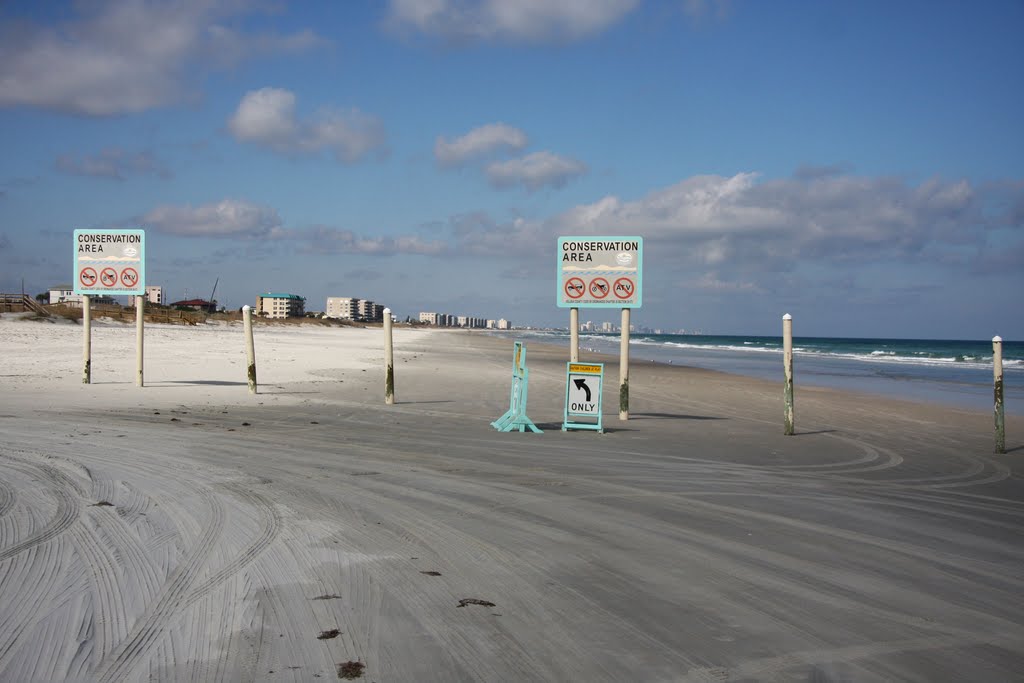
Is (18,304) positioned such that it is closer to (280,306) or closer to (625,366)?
(625,366)

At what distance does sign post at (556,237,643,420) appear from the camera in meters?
13.4

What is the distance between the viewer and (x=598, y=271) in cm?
1345

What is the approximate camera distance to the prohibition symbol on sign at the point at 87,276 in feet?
55.2

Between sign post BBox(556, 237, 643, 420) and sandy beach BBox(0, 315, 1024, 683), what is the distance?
2.88 m

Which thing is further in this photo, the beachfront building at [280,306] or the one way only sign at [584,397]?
the beachfront building at [280,306]

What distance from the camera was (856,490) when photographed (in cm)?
788

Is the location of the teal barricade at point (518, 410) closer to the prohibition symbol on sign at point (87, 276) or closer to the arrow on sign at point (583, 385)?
the arrow on sign at point (583, 385)

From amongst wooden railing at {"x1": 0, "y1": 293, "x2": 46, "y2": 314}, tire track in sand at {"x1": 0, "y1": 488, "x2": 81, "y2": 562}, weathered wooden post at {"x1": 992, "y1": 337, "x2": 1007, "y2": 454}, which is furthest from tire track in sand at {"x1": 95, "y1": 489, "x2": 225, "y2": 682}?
wooden railing at {"x1": 0, "y1": 293, "x2": 46, "y2": 314}

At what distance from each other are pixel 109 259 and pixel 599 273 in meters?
10.7

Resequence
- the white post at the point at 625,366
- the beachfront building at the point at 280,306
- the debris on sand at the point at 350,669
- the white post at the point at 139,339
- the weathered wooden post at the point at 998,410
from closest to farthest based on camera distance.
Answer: the debris on sand at the point at 350,669, the weathered wooden post at the point at 998,410, the white post at the point at 625,366, the white post at the point at 139,339, the beachfront building at the point at 280,306

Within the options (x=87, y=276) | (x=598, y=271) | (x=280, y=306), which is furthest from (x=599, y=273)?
(x=280, y=306)

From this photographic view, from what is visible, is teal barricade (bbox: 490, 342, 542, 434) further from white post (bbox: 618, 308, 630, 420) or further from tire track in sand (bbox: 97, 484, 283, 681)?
tire track in sand (bbox: 97, 484, 283, 681)

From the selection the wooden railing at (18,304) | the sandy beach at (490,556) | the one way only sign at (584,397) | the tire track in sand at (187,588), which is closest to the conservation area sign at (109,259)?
the sandy beach at (490,556)

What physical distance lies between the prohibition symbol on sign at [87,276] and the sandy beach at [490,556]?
641 cm
